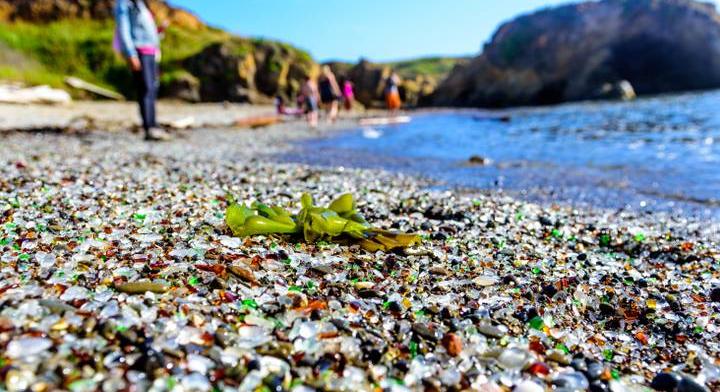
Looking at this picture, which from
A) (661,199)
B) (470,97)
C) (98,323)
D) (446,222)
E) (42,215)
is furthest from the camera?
(470,97)

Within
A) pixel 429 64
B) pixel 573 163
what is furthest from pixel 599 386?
pixel 429 64

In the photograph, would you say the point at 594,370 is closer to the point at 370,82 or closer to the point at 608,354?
the point at 608,354

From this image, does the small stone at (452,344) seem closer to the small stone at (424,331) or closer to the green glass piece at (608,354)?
the small stone at (424,331)

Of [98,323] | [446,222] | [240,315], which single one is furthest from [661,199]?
[98,323]

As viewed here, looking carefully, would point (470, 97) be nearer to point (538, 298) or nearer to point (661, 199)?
point (661, 199)

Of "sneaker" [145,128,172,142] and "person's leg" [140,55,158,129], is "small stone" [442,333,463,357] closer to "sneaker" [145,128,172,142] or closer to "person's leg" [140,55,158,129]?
"person's leg" [140,55,158,129]
